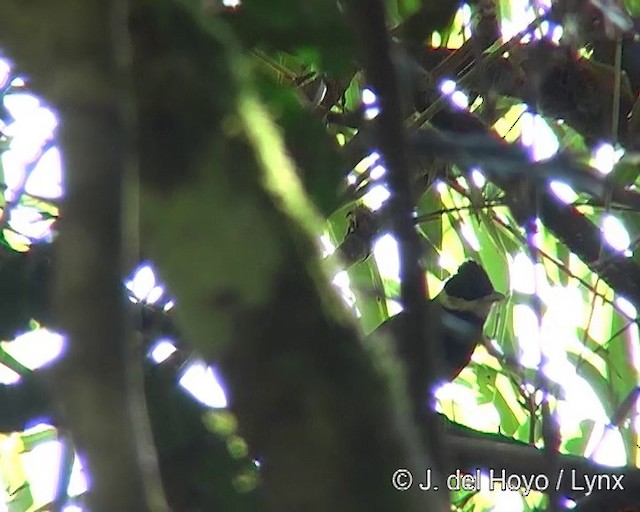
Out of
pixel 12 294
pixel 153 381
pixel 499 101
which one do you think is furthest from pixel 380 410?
pixel 499 101

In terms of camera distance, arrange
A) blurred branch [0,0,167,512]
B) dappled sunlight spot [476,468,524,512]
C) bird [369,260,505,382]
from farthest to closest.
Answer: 1. bird [369,260,505,382]
2. dappled sunlight spot [476,468,524,512]
3. blurred branch [0,0,167,512]

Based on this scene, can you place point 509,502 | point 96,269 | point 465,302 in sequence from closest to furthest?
point 96,269, point 509,502, point 465,302

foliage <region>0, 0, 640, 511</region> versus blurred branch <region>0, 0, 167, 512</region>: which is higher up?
foliage <region>0, 0, 640, 511</region>

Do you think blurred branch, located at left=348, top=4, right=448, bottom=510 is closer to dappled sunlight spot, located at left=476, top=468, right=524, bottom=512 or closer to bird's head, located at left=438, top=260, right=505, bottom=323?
dappled sunlight spot, located at left=476, top=468, right=524, bottom=512

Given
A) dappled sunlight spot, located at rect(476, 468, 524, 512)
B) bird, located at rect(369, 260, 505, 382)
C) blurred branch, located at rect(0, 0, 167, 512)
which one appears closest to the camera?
blurred branch, located at rect(0, 0, 167, 512)

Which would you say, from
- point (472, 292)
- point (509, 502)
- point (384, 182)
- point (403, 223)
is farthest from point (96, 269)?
point (472, 292)

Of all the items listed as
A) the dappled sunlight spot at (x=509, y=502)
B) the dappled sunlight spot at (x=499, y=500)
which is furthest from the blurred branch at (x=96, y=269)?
the dappled sunlight spot at (x=509, y=502)

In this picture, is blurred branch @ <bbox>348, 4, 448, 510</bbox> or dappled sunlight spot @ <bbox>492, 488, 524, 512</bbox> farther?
dappled sunlight spot @ <bbox>492, 488, 524, 512</bbox>

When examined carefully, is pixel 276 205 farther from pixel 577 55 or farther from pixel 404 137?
pixel 577 55

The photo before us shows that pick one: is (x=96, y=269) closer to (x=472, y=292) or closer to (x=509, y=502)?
(x=509, y=502)

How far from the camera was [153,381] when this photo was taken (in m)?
0.62

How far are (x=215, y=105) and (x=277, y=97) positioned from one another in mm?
161

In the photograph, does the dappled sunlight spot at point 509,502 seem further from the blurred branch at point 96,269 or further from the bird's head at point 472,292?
the blurred branch at point 96,269

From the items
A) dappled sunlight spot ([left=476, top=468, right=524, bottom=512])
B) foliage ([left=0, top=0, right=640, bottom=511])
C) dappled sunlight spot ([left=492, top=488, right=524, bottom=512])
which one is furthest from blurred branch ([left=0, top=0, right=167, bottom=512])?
dappled sunlight spot ([left=492, top=488, right=524, bottom=512])
